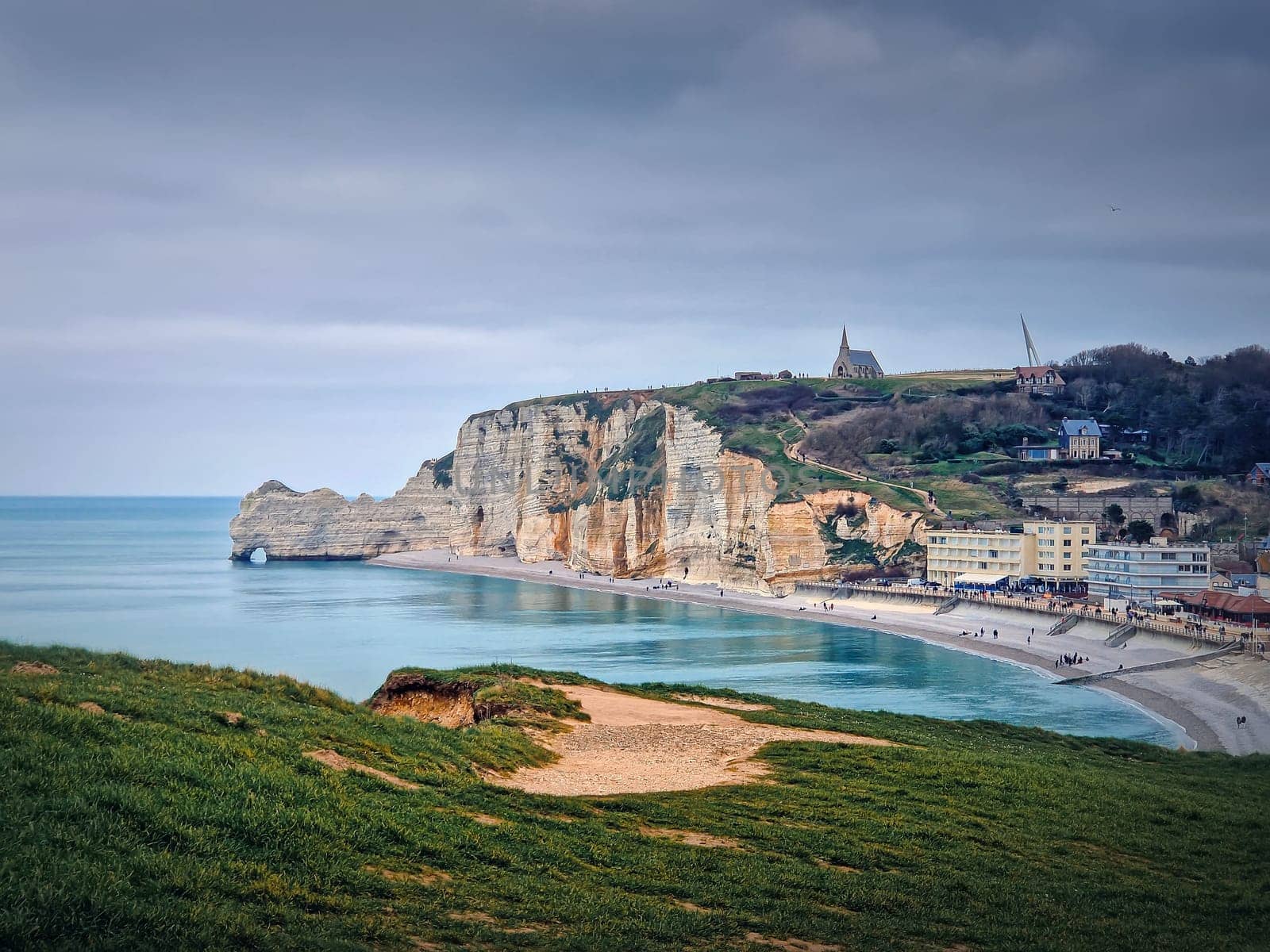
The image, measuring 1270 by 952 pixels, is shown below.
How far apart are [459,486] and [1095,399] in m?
77.4

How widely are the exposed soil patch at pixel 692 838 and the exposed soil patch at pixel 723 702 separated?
1297 centimetres

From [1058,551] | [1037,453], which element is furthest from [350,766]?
[1037,453]

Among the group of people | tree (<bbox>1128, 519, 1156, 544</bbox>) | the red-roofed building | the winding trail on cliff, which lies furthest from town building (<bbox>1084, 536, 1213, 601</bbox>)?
the winding trail on cliff

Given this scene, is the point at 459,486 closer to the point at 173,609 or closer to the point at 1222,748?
the point at 173,609

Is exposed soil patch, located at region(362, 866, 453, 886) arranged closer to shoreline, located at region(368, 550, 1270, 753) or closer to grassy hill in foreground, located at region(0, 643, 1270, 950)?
grassy hill in foreground, located at region(0, 643, 1270, 950)

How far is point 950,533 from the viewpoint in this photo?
79500 mm

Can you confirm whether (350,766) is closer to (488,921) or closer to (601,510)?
(488,921)

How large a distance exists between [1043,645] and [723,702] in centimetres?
3680

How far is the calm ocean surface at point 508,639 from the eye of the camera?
45750 millimetres

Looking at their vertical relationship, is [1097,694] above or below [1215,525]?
below

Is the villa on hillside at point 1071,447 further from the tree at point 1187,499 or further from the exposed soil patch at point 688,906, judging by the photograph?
the exposed soil patch at point 688,906

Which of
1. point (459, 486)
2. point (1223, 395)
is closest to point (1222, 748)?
point (1223, 395)

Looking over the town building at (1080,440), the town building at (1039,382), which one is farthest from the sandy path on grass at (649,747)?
the town building at (1039,382)

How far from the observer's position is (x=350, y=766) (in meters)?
12.4
